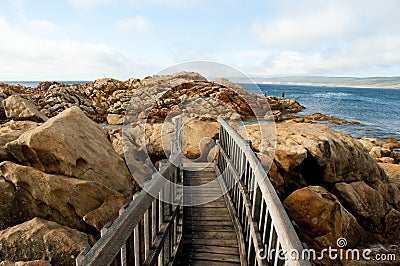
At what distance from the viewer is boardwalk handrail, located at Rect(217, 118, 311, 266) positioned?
2.51 metres

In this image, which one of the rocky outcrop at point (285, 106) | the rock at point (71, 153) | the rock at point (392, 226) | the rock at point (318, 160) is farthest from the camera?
the rocky outcrop at point (285, 106)

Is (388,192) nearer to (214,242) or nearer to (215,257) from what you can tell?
(214,242)

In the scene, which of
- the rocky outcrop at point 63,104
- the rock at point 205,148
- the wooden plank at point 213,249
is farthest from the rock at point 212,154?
the rocky outcrop at point 63,104

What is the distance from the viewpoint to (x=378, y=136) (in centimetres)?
3109

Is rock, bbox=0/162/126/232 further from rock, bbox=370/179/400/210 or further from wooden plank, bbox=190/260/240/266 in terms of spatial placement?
rock, bbox=370/179/400/210

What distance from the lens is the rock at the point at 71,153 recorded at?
20.2 ft

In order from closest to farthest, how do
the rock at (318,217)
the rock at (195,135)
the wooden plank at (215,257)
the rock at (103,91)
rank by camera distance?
the wooden plank at (215,257)
the rock at (318,217)
the rock at (195,135)
the rock at (103,91)

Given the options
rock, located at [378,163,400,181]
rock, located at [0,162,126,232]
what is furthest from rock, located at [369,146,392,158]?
rock, located at [0,162,126,232]

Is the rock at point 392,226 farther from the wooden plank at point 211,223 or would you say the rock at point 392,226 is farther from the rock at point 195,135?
the rock at point 195,135

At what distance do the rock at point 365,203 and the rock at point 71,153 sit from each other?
7.15 meters

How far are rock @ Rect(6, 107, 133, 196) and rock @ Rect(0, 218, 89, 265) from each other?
1.56m

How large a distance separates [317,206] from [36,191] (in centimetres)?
671

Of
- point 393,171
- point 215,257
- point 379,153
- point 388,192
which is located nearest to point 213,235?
point 215,257

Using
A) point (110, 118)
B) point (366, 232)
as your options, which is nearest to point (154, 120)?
point (110, 118)
